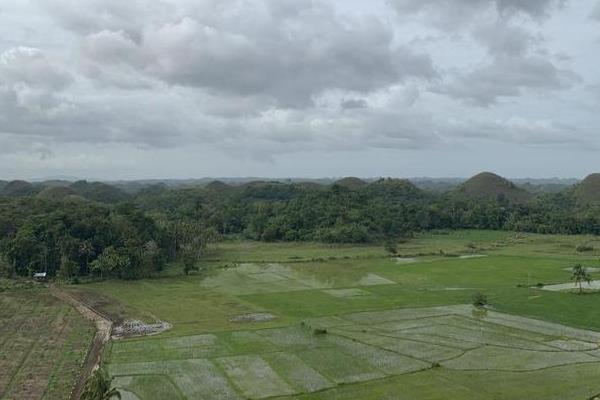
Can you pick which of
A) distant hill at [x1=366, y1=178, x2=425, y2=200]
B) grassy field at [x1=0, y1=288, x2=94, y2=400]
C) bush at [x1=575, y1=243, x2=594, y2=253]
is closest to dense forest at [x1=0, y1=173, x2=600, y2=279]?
distant hill at [x1=366, y1=178, x2=425, y2=200]

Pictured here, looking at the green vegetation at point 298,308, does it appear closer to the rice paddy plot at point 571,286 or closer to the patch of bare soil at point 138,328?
the patch of bare soil at point 138,328

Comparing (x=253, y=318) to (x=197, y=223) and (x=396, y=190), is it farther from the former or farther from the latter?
(x=396, y=190)

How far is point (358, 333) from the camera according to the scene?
42656mm

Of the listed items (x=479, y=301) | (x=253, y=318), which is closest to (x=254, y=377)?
(x=253, y=318)

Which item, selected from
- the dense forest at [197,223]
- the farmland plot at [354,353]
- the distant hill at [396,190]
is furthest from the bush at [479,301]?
the distant hill at [396,190]

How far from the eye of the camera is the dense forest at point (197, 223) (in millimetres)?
70375

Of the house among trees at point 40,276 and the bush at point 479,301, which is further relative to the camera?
the house among trees at point 40,276

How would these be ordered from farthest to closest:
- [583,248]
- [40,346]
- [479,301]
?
1. [583,248]
2. [479,301]
3. [40,346]

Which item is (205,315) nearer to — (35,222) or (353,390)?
(353,390)

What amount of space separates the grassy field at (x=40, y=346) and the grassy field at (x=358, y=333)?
295 cm

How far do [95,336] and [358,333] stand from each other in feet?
66.4

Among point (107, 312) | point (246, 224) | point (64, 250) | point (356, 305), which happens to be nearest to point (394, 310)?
point (356, 305)

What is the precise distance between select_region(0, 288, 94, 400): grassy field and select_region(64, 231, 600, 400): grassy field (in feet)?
9.68

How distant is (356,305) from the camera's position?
52.8m
